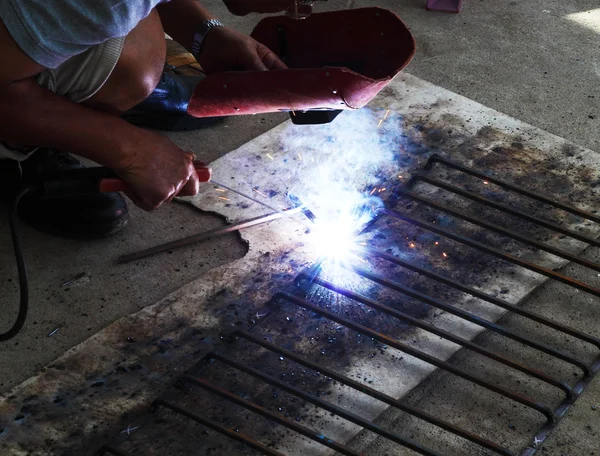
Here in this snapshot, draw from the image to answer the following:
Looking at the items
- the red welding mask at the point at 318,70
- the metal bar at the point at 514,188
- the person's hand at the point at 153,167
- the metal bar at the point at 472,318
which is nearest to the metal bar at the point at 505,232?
the metal bar at the point at 514,188

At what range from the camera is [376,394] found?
185cm

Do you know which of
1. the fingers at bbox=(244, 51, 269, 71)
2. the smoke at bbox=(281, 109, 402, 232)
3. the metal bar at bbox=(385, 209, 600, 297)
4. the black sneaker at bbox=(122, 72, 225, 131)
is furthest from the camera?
the black sneaker at bbox=(122, 72, 225, 131)

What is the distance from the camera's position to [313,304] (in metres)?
2.10

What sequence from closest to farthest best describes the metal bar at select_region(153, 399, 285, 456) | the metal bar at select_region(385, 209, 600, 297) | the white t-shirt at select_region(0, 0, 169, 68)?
the white t-shirt at select_region(0, 0, 169, 68) < the metal bar at select_region(153, 399, 285, 456) < the metal bar at select_region(385, 209, 600, 297)

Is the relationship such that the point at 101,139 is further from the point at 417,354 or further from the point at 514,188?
the point at 514,188

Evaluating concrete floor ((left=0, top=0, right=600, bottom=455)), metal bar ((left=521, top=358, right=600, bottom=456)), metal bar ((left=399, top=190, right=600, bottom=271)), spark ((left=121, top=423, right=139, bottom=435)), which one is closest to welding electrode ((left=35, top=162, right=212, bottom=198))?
concrete floor ((left=0, top=0, right=600, bottom=455))

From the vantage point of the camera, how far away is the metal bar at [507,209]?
229 centimetres

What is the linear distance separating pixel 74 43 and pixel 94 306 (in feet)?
2.52

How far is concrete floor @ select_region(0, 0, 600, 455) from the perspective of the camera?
7.12 ft

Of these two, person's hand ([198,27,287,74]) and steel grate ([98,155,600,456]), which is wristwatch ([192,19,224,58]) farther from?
steel grate ([98,155,600,456])

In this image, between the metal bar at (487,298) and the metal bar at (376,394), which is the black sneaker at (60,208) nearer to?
the metal bar at (376,394)

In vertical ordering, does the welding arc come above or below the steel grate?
below

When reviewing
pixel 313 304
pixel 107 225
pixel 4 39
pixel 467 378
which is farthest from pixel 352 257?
pixel 4 39

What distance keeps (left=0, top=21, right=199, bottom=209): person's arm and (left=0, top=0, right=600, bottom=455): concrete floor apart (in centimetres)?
37
